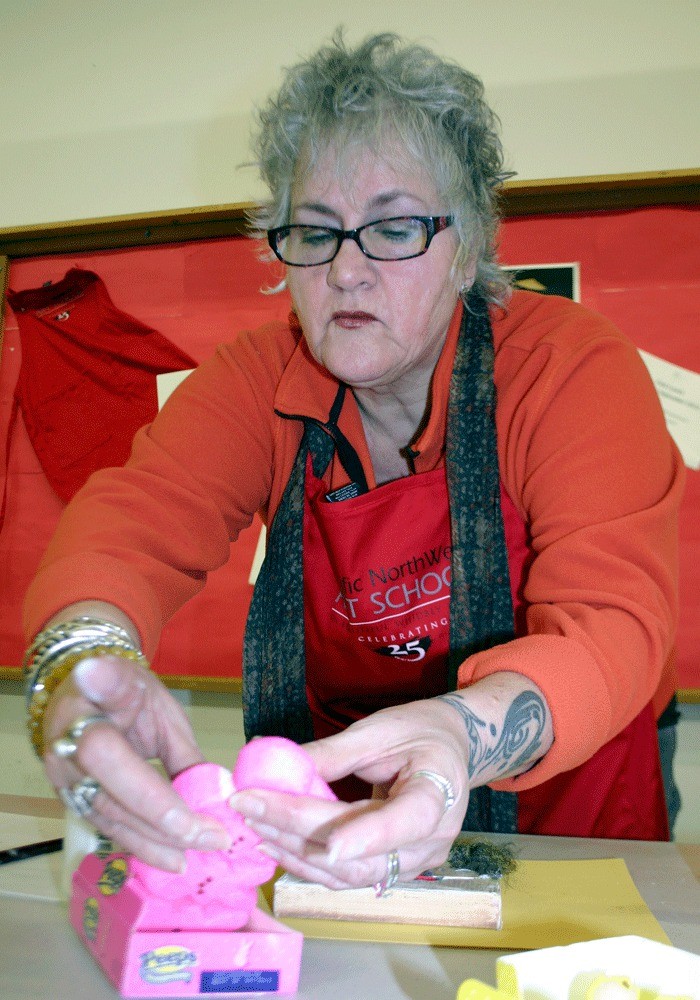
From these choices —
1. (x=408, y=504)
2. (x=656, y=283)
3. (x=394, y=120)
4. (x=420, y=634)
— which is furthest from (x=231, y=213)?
(x=420, y=634)

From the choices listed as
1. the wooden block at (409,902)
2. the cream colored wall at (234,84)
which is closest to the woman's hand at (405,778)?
the wooden block at (409,902)

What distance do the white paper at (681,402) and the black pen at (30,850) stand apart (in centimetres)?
151

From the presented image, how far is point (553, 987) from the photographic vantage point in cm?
55

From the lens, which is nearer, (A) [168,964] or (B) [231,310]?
(A) [168,964]

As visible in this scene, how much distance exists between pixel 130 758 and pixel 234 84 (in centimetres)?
213

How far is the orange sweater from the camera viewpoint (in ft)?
2.90

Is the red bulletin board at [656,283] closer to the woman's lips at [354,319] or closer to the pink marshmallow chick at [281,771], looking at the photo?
the woman's lips at [354,319]

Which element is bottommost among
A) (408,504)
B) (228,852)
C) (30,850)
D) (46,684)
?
(30,850)

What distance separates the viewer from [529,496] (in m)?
1.09

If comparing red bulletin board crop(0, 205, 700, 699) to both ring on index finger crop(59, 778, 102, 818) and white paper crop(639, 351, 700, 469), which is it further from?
ring on index finger crop(59, 778, 102, 818)

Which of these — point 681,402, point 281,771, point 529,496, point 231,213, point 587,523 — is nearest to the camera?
point 281,771

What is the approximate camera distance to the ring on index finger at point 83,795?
0.67 m

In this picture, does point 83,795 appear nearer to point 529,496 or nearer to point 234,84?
point 529,496

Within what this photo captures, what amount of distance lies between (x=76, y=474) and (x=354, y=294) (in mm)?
1344
